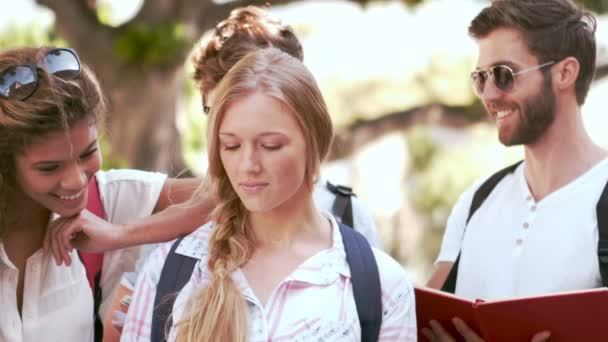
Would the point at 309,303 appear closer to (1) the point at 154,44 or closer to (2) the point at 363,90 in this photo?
(1) the point at 154,44

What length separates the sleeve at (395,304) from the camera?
99.7 inches

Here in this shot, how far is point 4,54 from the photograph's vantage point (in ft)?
9.34

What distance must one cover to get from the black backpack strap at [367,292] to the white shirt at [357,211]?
66cm

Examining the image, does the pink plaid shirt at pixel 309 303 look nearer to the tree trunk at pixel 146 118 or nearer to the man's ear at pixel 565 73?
the man's ear at pixel 565 73

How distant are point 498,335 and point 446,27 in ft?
41.0

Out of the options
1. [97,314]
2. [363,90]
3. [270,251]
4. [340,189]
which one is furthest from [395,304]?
[363,90]

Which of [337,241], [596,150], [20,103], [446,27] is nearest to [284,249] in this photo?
[337,241]

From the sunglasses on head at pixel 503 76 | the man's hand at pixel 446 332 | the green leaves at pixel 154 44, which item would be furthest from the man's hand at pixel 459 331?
the green leaves at pixel 154 44

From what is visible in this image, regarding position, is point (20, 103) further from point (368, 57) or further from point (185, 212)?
point (368, 57)

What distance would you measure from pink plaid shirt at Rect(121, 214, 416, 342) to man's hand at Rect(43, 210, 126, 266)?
28 cm

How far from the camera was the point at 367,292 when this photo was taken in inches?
99.3

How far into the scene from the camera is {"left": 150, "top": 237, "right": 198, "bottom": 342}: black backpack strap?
256cm

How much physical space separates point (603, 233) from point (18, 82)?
1758mm

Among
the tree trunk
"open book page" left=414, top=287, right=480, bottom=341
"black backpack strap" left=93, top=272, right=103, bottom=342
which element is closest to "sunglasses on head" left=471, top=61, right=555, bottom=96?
"open book page" left=414, top=287, right=480, bottom=341
